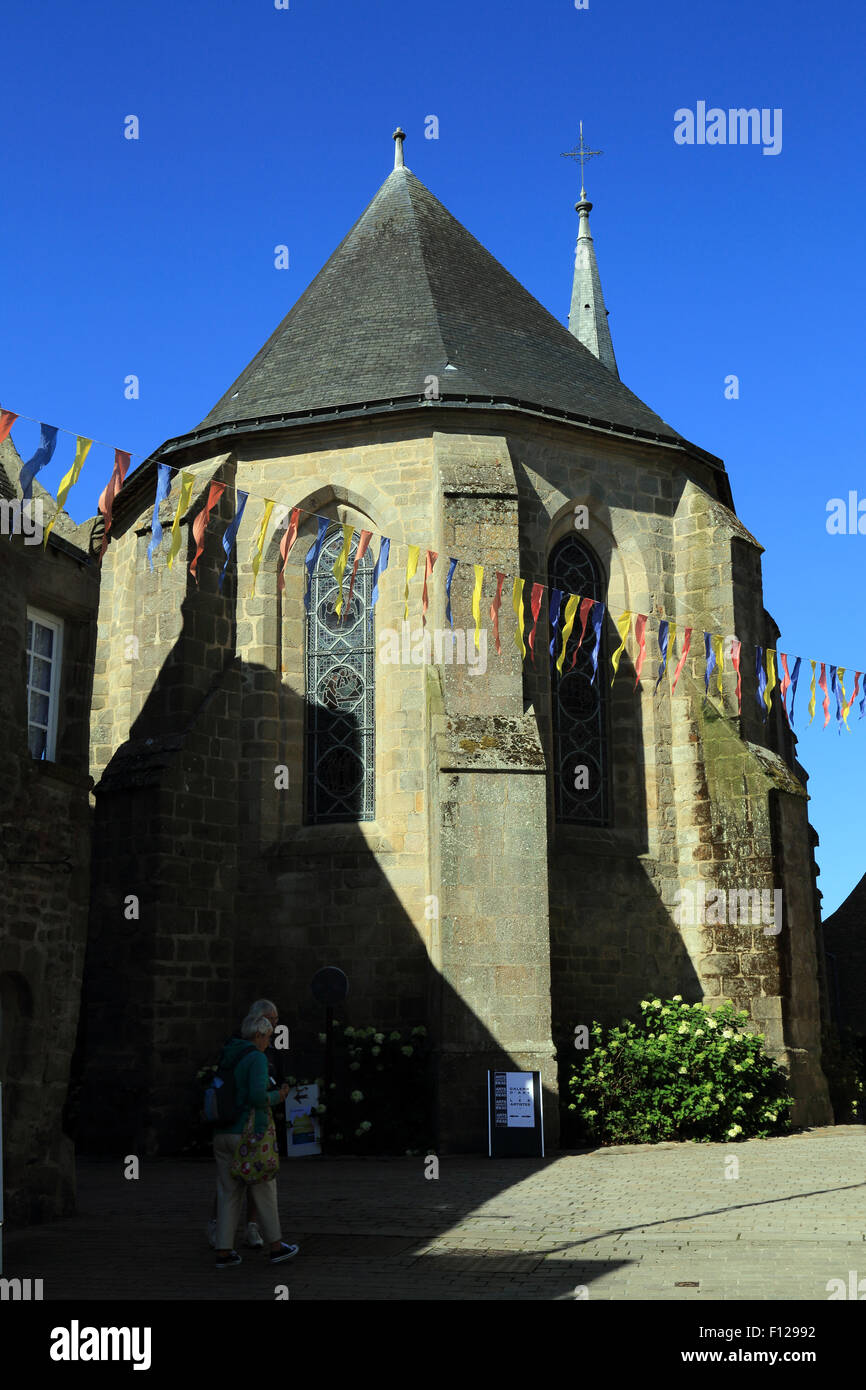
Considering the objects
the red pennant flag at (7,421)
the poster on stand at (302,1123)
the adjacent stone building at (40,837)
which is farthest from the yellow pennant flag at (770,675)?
the red pennant flag at (7,421)

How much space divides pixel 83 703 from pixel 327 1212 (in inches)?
171

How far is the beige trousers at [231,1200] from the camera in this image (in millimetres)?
8016

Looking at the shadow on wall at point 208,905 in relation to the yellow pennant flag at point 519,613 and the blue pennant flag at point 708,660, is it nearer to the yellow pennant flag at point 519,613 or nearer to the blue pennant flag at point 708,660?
the yellow pennant flag at point 519,613

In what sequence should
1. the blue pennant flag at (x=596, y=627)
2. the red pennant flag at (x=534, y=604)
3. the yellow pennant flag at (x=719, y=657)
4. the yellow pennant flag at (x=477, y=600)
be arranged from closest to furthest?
1. the red pennant flag at (x=534, y=604)
2. the yellow pennant flag at (x=477, y=600)
3. the blue pennant flag at (x=596, y=627)
4. the yellow pennant flag at (x=719, y=657)

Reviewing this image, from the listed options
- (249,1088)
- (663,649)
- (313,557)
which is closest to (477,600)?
(313,557)

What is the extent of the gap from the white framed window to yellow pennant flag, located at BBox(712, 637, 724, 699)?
8187mm

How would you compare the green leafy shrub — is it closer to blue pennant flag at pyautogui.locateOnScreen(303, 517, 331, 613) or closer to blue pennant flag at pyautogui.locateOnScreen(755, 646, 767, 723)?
blue pennant flag at pyautogui.locateOnScreen(755, 646, 767, 723)

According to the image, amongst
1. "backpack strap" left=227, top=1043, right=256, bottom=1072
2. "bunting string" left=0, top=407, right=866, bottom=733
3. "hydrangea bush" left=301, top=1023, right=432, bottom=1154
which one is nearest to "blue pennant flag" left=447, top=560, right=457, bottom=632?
"bunting string" left=0, top=407, right=866, bottom=733

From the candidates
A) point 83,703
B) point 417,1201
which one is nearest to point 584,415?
point 83,703

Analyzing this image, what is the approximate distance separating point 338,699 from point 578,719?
118 inches

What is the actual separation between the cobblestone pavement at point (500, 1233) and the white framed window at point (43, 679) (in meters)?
3.57

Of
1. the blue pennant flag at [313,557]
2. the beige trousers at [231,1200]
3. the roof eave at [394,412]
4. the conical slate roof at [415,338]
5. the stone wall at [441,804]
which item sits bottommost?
the beige trousers at [231,1200]
